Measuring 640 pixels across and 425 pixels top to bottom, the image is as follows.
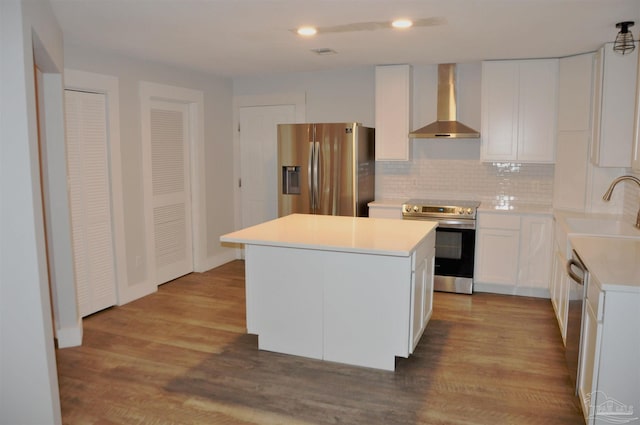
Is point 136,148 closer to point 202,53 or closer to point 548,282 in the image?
point 202,53

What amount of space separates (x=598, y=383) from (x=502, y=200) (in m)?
3.26

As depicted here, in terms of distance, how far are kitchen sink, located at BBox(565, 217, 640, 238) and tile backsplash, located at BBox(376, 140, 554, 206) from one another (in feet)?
3.43

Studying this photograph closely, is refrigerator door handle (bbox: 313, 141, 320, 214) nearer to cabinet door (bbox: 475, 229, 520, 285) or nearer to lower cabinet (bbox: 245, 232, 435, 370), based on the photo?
cabinet door (bbox: 475, 229, 520, 285)

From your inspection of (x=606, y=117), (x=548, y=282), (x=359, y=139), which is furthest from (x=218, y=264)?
(x=606, y=117)

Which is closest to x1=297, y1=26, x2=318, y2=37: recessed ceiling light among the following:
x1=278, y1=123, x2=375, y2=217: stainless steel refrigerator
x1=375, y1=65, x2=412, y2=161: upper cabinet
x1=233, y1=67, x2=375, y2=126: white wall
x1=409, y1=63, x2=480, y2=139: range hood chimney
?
x1=278, y1=123, x2=375, y2=217: stainless steel refrigerator

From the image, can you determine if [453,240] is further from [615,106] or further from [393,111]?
[615,106]

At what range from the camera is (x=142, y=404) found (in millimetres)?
2926

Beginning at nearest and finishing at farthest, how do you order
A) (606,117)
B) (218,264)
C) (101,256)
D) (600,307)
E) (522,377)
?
(600,307), (522,377), (606,117), (101,256), (218,264)

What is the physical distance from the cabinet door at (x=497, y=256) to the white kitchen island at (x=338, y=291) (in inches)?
60.0

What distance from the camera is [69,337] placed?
12.3ft

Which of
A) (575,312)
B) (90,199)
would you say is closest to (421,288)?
(575,312)

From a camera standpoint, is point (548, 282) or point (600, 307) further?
point (548, 282)

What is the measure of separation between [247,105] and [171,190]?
157 centimetres

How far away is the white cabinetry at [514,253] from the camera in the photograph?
4.84m
